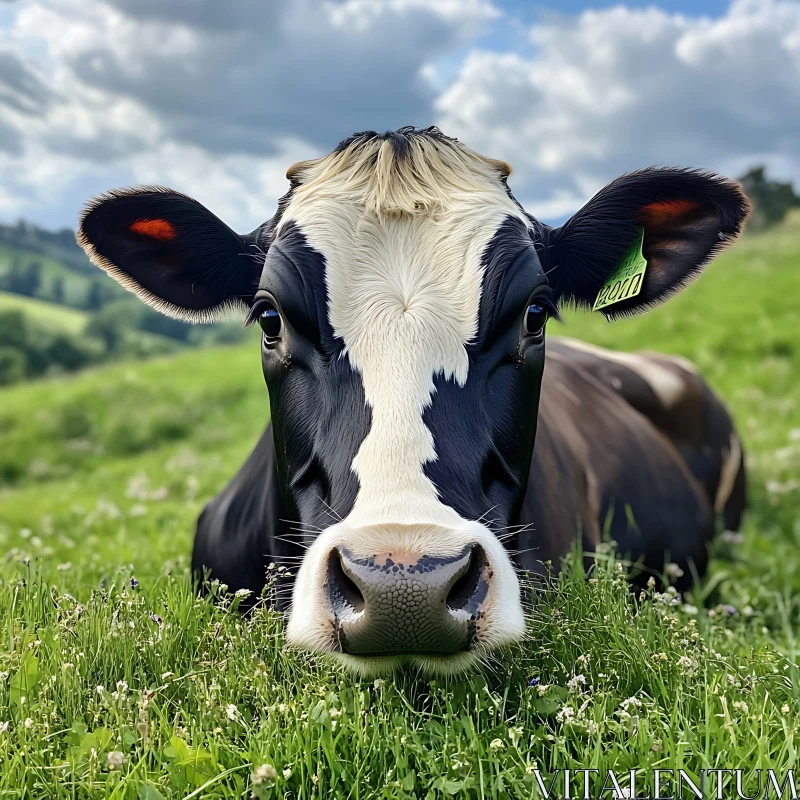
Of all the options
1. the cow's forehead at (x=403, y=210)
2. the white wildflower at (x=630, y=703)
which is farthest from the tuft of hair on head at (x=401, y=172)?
the white wildflower at (x=630, y=703)

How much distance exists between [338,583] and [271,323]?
1.25 m

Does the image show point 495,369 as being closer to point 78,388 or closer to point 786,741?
point 786,741

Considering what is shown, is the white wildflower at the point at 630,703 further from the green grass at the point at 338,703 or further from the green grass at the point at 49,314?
the green grass at the point at 49,314

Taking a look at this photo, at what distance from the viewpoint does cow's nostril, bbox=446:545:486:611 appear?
7.79 ft

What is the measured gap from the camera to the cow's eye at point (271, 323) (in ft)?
10.7

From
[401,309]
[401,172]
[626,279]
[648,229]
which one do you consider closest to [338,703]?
[401,309]

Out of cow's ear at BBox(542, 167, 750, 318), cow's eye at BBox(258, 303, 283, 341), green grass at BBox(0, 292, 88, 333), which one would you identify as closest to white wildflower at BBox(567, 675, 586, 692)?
cow's eye at BBox(258, 303, 283, 341)

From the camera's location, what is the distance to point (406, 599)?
7.30ft

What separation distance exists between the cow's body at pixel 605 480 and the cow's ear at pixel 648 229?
1101 millimetres

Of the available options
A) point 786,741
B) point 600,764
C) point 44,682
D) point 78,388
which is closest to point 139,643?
point 44,682

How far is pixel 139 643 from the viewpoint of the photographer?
2.95 meters

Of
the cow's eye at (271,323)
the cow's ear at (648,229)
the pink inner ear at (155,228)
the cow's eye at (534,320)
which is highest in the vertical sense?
the cow's ear at (648,229)

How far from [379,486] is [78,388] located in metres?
16.1

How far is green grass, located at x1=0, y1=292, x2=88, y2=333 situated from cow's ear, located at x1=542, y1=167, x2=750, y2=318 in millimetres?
54561
